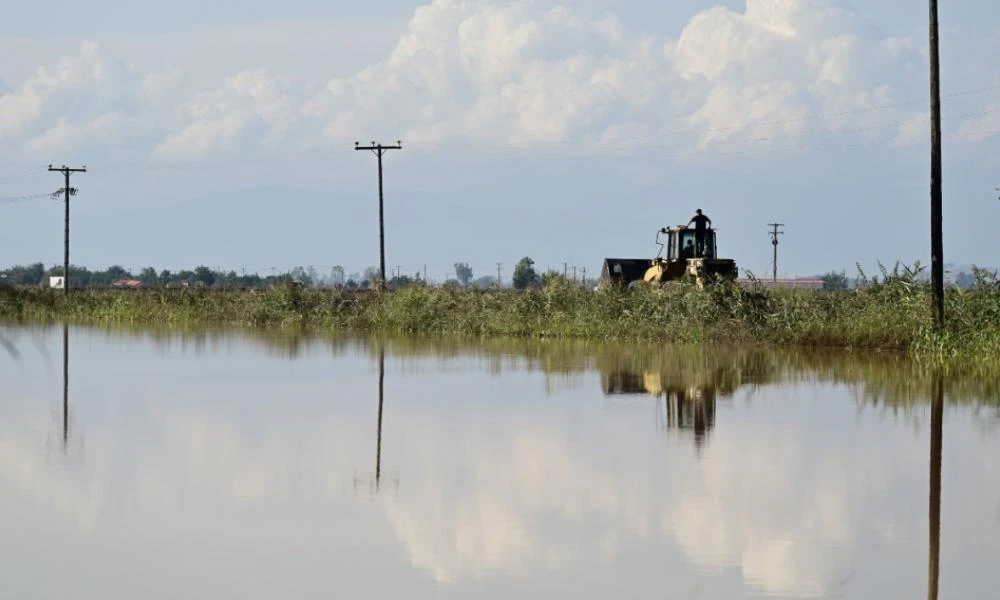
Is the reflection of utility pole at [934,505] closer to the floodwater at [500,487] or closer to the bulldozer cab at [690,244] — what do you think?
the floodwater at [500,487]

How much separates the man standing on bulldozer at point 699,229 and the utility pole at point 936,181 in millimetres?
12092

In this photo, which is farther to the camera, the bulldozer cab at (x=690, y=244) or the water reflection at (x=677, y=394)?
the bulldozer cab at (x=690, y=244)

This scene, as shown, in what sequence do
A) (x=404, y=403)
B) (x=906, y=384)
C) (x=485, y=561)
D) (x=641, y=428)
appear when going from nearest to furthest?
Answer: (x=485, y=561) → (x=641, y=428) → (x=404, y=403) → (x=906, y=384)

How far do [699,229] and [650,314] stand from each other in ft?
14.0

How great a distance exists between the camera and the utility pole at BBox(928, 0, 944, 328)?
30469mm

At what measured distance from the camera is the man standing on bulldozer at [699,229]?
42559 mm

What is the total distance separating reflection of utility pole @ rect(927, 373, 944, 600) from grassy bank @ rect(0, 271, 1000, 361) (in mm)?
10042

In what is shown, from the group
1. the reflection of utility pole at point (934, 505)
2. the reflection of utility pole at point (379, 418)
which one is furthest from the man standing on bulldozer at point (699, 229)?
the reflection of utility pole at point (934, 505)

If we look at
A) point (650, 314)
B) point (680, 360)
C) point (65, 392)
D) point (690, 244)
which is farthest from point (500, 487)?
point (690, 244)

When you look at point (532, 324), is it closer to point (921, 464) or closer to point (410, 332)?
point (410, 332)

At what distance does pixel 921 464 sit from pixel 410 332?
1262 inches

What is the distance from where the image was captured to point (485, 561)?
33.5ft

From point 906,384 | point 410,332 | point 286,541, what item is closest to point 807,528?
point 286,541

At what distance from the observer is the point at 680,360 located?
31.1m
